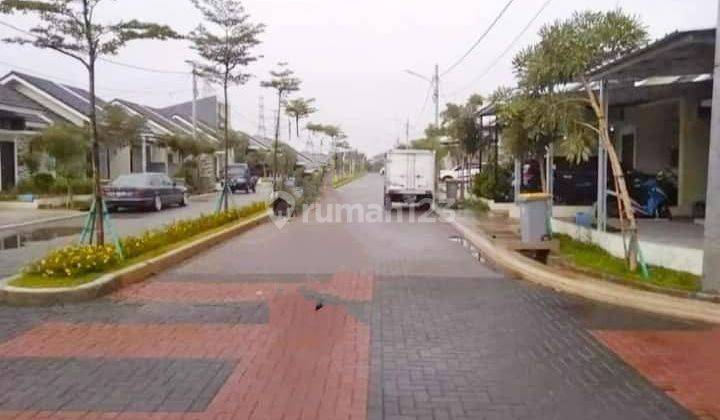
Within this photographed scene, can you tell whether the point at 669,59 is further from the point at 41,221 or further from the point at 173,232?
the point at 41,221

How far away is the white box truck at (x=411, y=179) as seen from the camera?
26422 mm

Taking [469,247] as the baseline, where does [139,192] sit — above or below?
above

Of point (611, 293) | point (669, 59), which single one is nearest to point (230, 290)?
point (611, 293)

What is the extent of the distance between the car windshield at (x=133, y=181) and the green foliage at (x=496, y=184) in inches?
473

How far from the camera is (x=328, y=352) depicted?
6.18 metres

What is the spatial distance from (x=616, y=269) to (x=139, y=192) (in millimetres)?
18460

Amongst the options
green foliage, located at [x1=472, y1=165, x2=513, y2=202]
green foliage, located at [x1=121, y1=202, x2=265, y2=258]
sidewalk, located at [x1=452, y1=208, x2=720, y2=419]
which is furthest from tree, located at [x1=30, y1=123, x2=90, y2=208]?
sidewalk, located at [x1=452, y1=208, x2=720, y2=419]

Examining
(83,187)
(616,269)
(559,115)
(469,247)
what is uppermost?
(559,115)

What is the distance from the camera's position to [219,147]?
4359cm

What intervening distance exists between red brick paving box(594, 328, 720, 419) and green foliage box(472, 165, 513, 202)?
16.4 m

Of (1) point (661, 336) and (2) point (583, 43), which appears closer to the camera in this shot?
(1) point (661, 336)

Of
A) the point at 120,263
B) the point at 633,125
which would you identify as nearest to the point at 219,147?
the point at 633,125

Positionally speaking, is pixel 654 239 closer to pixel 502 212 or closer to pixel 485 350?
pixel 485 350

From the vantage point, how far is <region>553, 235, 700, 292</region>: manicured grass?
28.6ft
